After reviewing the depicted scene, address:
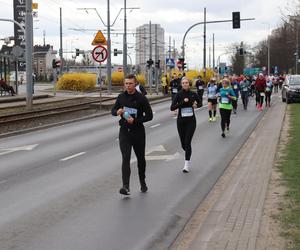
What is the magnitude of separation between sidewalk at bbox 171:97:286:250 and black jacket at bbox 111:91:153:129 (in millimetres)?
1515

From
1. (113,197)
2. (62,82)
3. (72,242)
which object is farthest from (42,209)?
(62,82)

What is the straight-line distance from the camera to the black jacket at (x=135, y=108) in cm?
880

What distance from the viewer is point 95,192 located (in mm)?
9250

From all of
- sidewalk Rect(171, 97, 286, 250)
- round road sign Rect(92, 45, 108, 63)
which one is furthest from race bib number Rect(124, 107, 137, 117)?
round road sign Rect(92, 45, 108, 63)

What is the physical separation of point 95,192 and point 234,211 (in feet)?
8.39

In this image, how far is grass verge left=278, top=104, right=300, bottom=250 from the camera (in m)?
6.11

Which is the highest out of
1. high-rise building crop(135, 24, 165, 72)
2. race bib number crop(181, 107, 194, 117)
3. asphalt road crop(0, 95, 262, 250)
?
high-rise building crop(135, 24, 165, 72)

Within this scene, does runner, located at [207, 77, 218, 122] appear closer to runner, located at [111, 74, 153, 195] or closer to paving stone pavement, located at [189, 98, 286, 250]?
paving stone pavement, located at [189, 98, 286, 250]

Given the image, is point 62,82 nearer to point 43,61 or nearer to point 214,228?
point 214,228

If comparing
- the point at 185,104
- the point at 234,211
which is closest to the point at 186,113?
the point at 185,104

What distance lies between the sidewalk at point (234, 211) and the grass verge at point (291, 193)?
27 cm

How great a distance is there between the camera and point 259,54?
5207 inches

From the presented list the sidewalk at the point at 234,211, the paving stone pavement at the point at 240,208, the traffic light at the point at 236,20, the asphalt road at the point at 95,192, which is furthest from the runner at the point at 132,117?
the traffic light at the point at 236,20

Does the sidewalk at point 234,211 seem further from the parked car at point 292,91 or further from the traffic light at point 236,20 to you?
the traffic light at point 236,20
